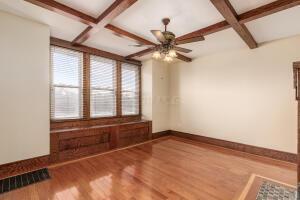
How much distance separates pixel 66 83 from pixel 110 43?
1.43 m

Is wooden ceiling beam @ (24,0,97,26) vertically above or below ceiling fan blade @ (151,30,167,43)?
above

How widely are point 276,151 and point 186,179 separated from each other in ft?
7.93

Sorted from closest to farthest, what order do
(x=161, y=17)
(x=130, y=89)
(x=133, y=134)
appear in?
1. (x=161, y=17)
2. (x=133, y=134)
3. (x=130, y=89)

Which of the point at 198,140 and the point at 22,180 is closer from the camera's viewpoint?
the point at 22,180

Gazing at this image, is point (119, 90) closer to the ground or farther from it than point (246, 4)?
closer to the ground

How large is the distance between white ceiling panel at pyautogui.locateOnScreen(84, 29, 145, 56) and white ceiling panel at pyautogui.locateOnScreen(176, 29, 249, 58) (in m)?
1.51

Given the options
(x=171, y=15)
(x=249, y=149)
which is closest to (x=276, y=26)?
(x=171, y=15)

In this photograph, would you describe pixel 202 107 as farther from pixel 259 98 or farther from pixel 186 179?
pixel 186 179

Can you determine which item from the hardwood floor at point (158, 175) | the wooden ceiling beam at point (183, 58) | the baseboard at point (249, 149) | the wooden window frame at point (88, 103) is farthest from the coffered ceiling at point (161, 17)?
the hardwood floor at point (158, 175)

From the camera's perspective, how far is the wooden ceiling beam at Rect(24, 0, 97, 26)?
2.22 meters

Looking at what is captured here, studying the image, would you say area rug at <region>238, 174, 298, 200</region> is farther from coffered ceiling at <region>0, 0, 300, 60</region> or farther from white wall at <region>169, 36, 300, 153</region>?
coffered ceiling at <region>0, 0, 300, 60</region>

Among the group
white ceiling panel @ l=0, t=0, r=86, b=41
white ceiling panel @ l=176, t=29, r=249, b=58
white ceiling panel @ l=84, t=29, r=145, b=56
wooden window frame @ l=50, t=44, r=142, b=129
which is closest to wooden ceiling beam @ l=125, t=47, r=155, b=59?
white ceiling panel @ l=84, t=29, r=145, b=56

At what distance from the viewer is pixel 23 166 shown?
9.30 feet

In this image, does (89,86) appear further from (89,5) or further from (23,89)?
(89,5)
